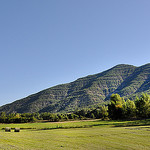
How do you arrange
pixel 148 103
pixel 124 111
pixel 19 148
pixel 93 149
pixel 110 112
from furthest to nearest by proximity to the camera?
pixel 110 112 < pixel 124 111 < pixel 148 103 < pixel 93 149 < pixel 19 148

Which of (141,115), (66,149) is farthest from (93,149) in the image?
(141,115)

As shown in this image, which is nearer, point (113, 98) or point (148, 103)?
point (148, 103)

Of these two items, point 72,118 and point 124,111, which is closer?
point 124,111

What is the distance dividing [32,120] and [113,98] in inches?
2397

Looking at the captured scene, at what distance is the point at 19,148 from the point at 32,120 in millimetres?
107955

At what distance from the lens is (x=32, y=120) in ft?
389

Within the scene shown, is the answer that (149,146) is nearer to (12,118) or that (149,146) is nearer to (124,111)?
(124,111)

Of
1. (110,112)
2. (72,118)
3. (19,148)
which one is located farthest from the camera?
(72,118)

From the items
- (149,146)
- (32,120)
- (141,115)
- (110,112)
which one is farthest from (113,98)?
(149,146)

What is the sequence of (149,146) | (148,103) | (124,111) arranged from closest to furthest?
(149,146), (148,103), (124,111)

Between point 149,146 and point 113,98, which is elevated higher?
point 113,98

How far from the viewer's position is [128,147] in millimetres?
18781

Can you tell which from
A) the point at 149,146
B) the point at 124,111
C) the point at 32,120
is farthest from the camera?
the point at 32,120

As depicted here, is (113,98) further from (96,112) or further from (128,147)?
(128,147)
